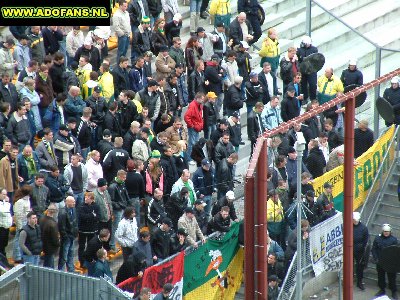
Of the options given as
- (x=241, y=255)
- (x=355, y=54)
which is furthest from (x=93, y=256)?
(x=355, y=54)

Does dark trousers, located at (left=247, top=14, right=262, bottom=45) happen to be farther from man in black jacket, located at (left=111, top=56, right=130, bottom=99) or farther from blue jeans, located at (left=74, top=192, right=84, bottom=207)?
blue jeans, located at (left=74, top=192, right=84, bottom=207)

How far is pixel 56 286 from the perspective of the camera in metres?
19.2

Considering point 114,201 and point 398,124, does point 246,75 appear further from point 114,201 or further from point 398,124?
point 114,201

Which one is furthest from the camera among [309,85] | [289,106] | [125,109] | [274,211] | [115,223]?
[309,85]

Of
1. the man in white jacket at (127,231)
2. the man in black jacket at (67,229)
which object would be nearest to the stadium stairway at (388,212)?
the man in white jacket at (127,231)

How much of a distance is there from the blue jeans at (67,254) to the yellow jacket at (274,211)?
11.5ft

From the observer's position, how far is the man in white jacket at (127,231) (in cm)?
2314

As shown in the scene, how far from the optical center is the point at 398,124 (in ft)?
87.9

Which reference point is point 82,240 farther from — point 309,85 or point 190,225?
point 309,85

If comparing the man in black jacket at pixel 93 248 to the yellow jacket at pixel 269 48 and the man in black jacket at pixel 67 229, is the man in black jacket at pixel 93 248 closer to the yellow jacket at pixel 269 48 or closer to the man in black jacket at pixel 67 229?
the man in black jacket at pixel 67 229

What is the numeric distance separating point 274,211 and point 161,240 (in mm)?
2207

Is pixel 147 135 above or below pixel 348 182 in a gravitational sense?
below

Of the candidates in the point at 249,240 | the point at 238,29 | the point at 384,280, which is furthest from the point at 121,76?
the point at 249,240

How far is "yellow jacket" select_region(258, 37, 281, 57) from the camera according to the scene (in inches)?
1212
